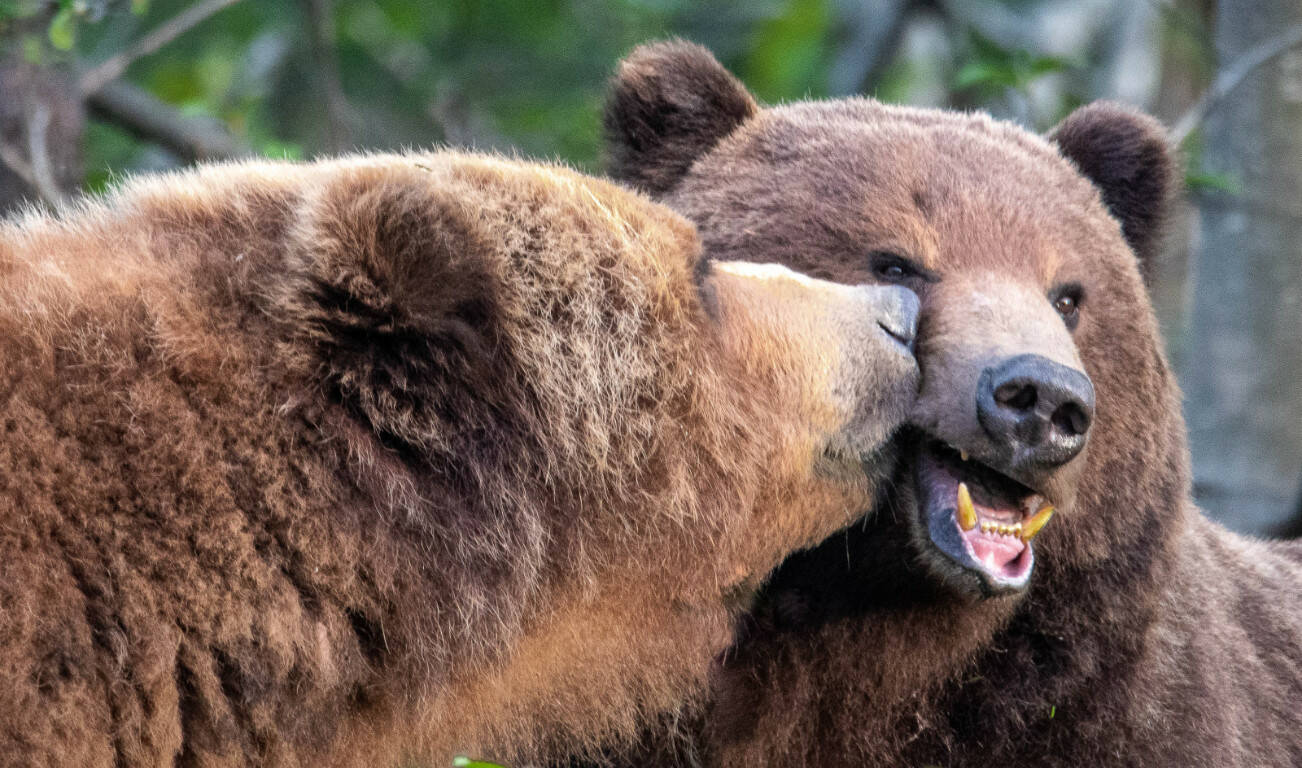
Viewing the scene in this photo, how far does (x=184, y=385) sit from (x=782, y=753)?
78.0 inches

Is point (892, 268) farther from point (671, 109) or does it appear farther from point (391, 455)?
point (391, 455)

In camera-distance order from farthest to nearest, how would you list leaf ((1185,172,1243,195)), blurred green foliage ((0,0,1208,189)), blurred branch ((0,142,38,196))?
blurred green foliage ((0,0,1208,189)) → leaf ((1185,172,1243,195)) → blurred branch ((0,142,38,196))

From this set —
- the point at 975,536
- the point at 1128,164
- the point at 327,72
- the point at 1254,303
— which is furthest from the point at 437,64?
the point at 975,536

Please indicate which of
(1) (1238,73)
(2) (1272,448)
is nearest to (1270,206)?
(1) (1238,73)

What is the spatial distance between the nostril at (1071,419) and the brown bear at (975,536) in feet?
0.64

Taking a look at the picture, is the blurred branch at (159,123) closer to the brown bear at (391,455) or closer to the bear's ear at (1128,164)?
the bear's ear at (1128,164)

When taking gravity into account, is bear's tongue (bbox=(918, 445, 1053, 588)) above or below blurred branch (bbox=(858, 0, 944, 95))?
below

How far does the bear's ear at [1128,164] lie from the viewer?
185 inches

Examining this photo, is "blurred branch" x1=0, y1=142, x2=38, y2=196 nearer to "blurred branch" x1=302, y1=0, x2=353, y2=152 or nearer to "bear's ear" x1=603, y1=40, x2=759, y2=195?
"blurred branch" x1=302, y1=0, x2=353, y2=152

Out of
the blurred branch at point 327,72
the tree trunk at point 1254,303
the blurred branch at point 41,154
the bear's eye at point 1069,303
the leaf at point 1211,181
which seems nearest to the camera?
the bear's eye at point 1069,303

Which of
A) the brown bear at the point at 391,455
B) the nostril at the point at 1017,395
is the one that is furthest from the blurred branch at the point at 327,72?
the nostril at the point at 1017,395

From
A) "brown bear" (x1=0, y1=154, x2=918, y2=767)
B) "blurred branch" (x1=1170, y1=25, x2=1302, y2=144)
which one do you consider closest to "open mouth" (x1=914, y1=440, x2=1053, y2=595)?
"brown bear" (x1=0, y1=154, x2=918, y2=767)

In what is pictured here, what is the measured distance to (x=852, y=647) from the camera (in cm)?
406

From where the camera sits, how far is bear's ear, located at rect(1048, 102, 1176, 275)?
4.69 metres
